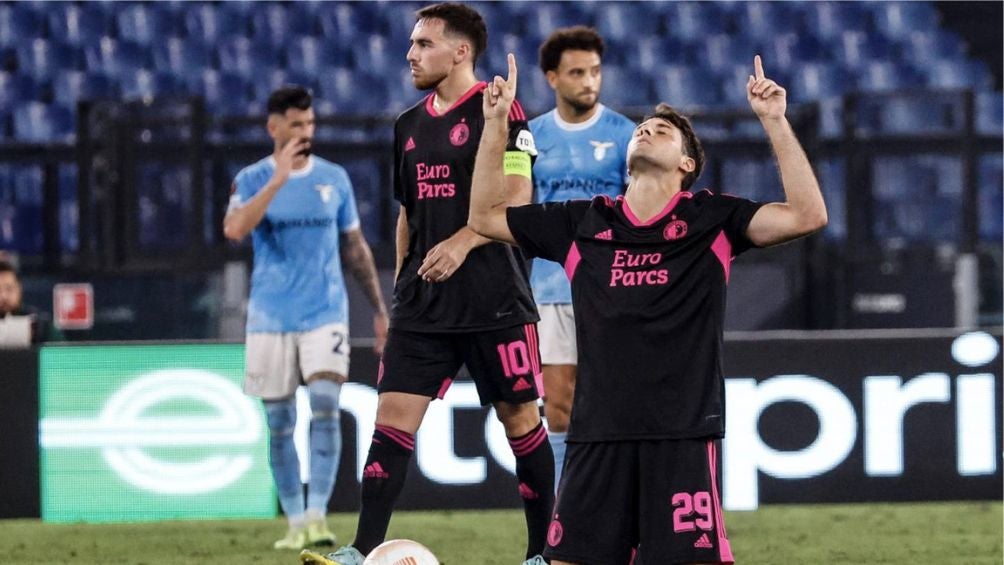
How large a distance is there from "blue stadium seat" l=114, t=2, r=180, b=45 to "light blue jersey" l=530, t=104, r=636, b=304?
22.8 ft

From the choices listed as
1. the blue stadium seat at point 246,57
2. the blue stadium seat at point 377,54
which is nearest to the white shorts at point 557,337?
the blue stadium seat at point 377,54

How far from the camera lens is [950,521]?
7.67 metres

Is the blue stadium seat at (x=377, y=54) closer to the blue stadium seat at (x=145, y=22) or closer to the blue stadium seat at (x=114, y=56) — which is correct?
the blue stadium seat at (x=145, y=22)

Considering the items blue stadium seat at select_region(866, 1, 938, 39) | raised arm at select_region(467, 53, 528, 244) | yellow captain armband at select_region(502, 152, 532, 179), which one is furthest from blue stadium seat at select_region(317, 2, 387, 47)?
raised arm at select_region(467, 53, 528, 244)

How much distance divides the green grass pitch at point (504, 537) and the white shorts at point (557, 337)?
80 cm

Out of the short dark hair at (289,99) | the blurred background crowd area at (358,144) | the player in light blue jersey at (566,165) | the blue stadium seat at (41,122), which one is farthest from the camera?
the blue stadium seat at (41,122)

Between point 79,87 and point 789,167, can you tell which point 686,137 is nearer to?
point 789,167

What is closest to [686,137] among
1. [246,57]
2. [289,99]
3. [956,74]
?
[289,99]

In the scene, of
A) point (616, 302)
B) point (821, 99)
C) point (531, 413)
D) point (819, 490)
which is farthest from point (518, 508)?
point (821, 99)

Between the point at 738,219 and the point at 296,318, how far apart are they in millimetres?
3293

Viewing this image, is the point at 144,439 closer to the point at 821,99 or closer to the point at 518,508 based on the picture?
the point at 518,508

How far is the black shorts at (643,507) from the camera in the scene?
389cm

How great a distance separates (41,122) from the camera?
12195mm

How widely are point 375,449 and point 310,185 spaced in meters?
2.23
